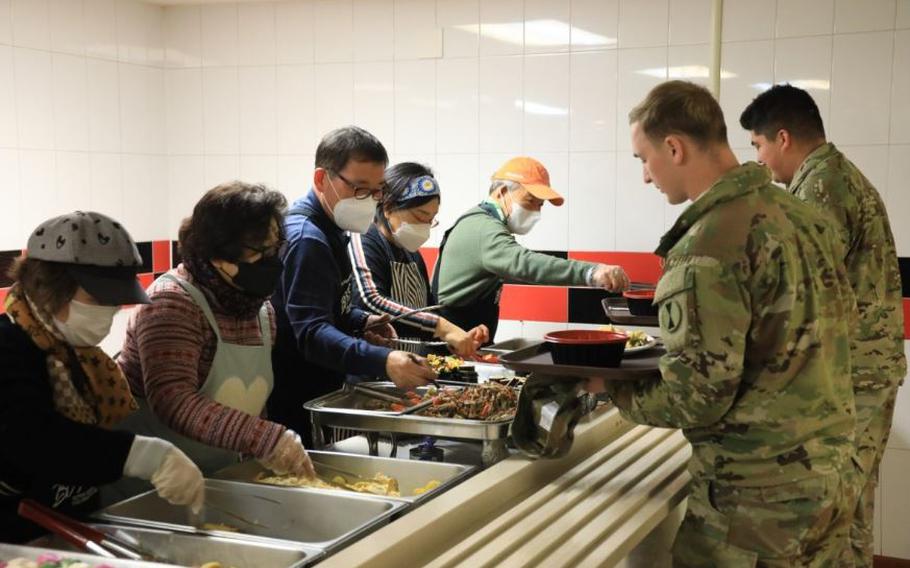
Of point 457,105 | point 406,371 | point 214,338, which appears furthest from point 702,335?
point 457,105

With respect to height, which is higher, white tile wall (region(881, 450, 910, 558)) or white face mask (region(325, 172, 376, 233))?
white face mask (region(325, 172, 376, 233))

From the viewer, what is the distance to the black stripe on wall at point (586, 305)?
192 inches

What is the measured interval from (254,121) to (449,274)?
6.76 feet

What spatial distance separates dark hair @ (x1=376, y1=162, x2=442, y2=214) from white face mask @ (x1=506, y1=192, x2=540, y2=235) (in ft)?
2.26

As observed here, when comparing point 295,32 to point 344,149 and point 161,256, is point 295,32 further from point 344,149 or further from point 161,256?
point 344,149

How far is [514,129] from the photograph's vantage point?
4.95 metres

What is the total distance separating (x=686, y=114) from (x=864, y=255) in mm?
1468

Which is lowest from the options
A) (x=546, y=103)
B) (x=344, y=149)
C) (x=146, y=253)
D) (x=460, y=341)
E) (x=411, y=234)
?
(x=460, y=341)

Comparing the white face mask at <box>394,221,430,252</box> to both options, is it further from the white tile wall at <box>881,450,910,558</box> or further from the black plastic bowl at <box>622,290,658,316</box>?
the white tile wall at <box>881,450,910,558</box>

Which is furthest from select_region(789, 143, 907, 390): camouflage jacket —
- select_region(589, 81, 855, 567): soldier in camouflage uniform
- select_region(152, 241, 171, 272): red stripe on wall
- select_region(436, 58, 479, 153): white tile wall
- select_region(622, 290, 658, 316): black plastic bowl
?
select_region(152, 241, 171, 272): red stripe on wall

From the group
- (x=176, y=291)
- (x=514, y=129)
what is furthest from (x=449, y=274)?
(x=176, y=291)

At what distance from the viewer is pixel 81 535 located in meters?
1.81

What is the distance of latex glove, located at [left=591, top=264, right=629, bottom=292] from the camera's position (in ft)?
11.9

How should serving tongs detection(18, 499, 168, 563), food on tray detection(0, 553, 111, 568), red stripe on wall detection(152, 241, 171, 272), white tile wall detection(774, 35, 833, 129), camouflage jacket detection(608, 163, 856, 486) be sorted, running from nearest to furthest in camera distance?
food on tray detection(0, 553, 111, 568) < serving tongs detection(18, 499, 168, 563) < camouflage jacket detection(608, 163, 856, 486) < white tile wall detection(774, 35, 833, 129) < red stripe on wall detection(152, 241, 171, 272)
